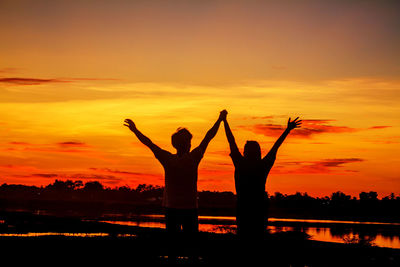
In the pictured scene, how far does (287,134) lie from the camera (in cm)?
909

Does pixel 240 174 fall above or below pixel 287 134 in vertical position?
below

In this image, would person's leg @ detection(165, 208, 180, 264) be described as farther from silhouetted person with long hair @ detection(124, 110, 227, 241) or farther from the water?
the water

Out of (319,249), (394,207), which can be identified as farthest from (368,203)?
(319,249)

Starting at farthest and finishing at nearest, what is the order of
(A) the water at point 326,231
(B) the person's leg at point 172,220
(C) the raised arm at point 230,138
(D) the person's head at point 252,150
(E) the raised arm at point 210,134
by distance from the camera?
(A) the water at point 326,231
(C) the raised arm at point 230,138
(D) the person's head at point 252,150
(E) the raised arm at point 210,134
(B) the person's leg at point 172,220

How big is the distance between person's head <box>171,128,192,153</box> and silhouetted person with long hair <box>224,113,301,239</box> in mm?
906

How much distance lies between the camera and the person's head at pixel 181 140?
8.01 metres

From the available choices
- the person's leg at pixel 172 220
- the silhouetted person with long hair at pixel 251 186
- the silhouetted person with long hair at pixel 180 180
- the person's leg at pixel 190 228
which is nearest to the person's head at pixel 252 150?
the silhouetted person with long hair at pixel 251 186

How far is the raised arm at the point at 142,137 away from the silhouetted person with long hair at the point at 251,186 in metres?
1.23

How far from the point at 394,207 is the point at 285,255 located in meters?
116

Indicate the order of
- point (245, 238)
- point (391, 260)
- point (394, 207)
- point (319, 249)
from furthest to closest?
point (394, 207), point (319, 249), point (391, 260), point (245, 238)

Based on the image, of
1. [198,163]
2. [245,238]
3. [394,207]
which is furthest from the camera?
[394,207]

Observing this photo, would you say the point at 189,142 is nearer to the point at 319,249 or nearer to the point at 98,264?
the point at 98,264

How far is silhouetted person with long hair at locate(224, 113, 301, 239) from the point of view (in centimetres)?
839

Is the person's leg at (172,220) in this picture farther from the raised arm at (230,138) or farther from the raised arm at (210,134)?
the raised arm at (230,138)
